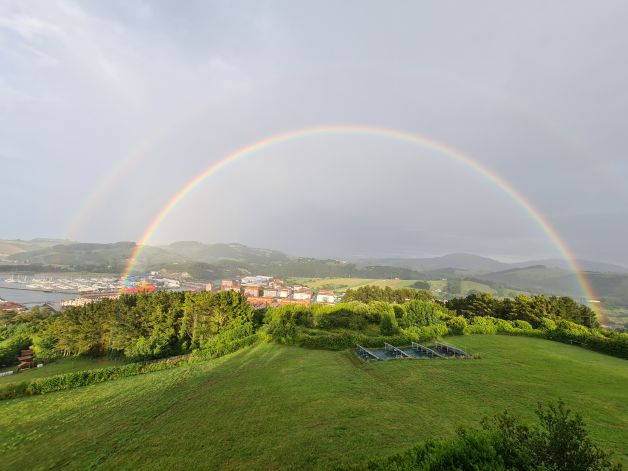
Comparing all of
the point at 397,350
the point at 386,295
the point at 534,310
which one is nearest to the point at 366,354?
the point at 397,350

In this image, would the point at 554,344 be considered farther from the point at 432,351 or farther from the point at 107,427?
the point at 107,427

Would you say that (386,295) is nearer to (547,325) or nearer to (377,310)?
(377,310)

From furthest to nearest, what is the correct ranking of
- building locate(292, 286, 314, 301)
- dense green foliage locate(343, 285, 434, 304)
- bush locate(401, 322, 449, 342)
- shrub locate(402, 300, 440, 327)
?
1. building locate(292, 286, 314, 301)
2. dense green foliage locate(343, 285, 434, 304)
3. shrub locate(402, 300, 440, 327)
4. bush locate(401, 322, 449, 342)

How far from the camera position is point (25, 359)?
119 feet

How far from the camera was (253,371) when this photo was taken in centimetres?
1825

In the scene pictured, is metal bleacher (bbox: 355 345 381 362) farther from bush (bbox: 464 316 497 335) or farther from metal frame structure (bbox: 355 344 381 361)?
bush (bbox: 464 316 497 335)

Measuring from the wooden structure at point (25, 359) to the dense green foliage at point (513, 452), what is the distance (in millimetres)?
46445

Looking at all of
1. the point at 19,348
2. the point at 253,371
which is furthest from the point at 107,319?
the point at 253,371

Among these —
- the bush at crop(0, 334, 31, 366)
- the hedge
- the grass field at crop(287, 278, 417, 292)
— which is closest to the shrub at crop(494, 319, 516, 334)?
the hedge

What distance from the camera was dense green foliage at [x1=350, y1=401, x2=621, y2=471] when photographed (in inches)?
165

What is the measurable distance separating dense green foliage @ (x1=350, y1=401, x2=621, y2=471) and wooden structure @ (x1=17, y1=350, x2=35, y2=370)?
4645 cm

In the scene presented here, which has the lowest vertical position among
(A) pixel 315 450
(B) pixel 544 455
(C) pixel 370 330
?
(C) pixel 370 330

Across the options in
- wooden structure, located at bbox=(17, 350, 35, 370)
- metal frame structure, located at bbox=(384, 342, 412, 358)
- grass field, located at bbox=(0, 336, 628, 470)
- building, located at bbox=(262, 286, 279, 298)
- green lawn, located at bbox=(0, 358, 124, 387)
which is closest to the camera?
grass field, located at bbox=(0, 336, 628, 470)

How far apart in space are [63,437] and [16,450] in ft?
5.06
